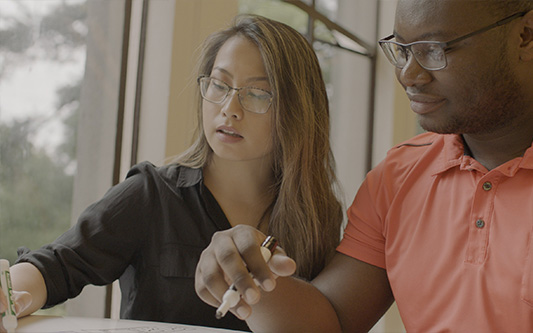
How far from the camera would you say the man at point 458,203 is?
50.6 inches

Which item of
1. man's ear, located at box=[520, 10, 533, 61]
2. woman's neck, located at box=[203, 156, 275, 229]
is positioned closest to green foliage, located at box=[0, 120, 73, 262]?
woman's neck, located at box=[203, 156, 275, 229]

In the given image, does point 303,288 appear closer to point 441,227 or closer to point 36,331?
point 441,227

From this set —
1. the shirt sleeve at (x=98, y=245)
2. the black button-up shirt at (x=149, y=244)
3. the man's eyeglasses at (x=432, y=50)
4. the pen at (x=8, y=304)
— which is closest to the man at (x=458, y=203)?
the man's eyeglasses at (x=432, y=50)

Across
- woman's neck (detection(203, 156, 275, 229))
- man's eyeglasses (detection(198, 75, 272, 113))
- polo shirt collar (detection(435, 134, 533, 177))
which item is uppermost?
man's eyeglasses (detection(198, 75, 272, 113))

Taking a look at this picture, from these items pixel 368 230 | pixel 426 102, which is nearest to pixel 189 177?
pixel 368 230

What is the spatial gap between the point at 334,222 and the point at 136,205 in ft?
1.81

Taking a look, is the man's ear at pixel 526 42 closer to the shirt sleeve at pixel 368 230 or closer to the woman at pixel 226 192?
the shirt sleeve at pixel 368 230

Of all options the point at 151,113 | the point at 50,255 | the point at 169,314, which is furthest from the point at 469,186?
the point at 151,113

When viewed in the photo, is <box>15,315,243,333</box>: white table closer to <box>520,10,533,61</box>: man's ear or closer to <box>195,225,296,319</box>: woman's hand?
<box>195,225,296,319</box>: woman's hand

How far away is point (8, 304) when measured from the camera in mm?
1042

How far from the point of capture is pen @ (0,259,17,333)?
3.38ft

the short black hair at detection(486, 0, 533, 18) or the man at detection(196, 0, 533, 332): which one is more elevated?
the short black hair at detection(486, 0, 533, 18)

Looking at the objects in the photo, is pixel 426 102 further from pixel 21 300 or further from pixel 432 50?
pixel 21 300

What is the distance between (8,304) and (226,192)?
728mm
